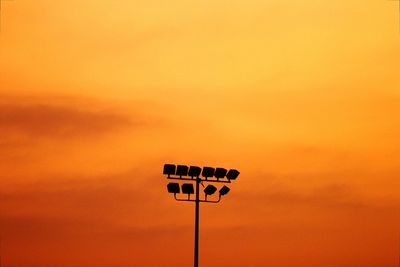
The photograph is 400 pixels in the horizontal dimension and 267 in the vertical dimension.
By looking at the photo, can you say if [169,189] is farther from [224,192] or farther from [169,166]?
[224,192]

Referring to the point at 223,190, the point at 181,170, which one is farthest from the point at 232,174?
the point at 181,170

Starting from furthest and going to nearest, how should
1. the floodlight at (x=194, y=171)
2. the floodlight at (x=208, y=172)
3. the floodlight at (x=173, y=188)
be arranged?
1. the floodlight at (x=208, y=172)
2. the floodlight at (x=194, y=171)
3. the floodlight at (x=173, y=188)

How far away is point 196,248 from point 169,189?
9.63ft

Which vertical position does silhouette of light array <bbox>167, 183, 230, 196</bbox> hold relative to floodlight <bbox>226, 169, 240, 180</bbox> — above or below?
below

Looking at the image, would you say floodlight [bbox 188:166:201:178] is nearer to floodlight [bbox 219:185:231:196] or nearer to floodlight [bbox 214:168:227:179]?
floodlight [bbox 214:168:227:179]

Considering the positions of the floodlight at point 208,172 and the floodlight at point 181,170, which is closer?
the floodlight at point 181,170

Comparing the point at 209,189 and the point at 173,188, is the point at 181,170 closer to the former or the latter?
the point at 173,188

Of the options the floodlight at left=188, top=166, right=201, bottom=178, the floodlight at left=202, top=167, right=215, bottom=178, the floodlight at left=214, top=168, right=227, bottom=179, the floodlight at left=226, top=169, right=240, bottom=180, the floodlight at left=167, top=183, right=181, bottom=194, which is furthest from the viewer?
the floodlight at left=226, top=169, right=240, bottom=180

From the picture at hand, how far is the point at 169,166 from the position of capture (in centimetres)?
2939

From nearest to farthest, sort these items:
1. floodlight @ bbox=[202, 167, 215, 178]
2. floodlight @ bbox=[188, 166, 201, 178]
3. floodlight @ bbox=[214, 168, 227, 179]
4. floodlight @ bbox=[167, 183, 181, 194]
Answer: floodlight @ bbox=[167, 183, 181, 194] → floodlight @ bbox=[188, 166, 201, 178] → floodlight @ bbox=[202, 167, 215, 178] → floodlight @ bbox=[214, 168, 227, 179]

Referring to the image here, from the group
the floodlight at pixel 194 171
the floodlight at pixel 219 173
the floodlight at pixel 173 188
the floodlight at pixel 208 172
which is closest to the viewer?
the floodlight at pixel 173 188

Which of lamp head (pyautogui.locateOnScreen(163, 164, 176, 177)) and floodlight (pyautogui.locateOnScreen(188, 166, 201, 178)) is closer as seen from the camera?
lamp head (pyautogui.locateOnScreen(163, 164, 176, 177))

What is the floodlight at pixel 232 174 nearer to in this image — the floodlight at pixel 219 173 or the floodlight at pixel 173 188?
the floodlight at pixel 219 173

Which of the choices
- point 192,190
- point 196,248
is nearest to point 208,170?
point 192,190
